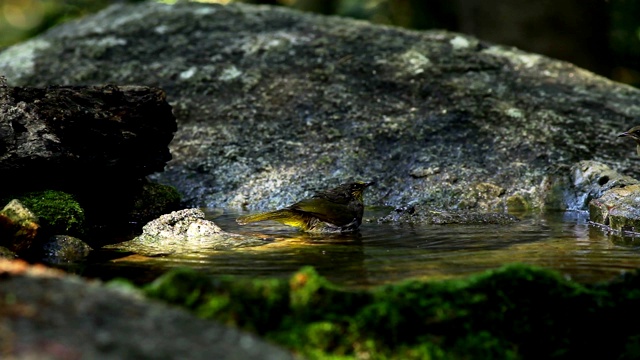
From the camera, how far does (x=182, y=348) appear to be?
8.03 feet

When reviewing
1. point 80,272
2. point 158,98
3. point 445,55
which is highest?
point 445,55

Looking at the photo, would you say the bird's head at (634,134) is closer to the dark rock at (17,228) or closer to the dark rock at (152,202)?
the dark rock at (152,202)

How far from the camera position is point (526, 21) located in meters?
11.7

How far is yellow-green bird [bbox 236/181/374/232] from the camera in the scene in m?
5.97

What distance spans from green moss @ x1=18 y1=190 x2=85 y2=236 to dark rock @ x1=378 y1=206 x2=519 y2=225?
2260mm

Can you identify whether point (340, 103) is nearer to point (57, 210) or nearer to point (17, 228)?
point (57, 210)

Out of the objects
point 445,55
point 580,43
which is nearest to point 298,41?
point 445,55

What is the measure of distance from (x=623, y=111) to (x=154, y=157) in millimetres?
4802

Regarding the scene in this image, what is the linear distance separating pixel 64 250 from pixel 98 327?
2646 millimetres

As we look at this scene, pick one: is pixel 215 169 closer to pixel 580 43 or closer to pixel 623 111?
pixel 623 111

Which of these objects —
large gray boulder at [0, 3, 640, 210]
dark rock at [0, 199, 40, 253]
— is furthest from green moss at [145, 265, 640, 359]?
large gray boulder at [0, 3, 640, 210]

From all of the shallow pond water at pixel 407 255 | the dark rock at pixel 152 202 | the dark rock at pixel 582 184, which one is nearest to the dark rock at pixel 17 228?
the shallow pond water at pixel 407 255

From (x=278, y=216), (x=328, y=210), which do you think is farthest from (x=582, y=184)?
(x=278, y=216)

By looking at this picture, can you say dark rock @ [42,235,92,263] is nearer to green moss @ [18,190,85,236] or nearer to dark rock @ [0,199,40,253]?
dark rock @ [0,199,40,253]
